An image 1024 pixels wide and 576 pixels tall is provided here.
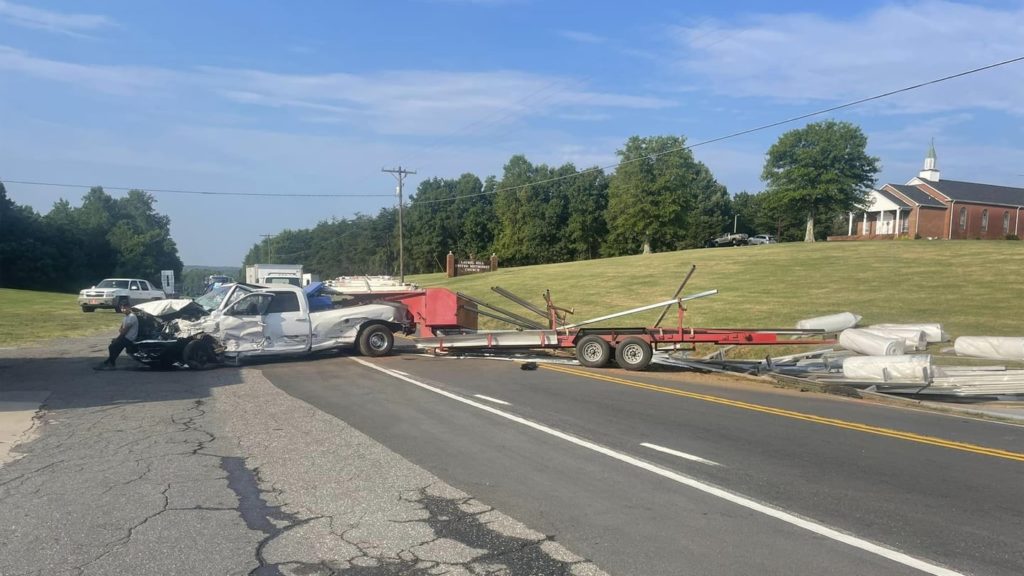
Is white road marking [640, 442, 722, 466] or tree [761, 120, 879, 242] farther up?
tree [761, 120, 879, 242]

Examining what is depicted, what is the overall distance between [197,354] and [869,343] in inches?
561

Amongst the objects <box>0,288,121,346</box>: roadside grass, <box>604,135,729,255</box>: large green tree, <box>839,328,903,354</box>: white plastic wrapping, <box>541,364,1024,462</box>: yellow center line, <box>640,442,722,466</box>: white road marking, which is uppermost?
<box>604,135,729,255</box>: large green tree

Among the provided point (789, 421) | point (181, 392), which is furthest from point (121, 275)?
point (789, 421)

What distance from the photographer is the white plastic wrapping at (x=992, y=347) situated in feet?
53.7

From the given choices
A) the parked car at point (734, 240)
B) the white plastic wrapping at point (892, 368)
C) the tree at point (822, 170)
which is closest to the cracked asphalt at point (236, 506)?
the white plastic wrapping at point (892, 368)

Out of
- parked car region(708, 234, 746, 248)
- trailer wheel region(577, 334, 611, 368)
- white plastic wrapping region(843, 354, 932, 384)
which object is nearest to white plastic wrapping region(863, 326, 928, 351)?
white plastic wrapping region(843, 354, 932, 384)

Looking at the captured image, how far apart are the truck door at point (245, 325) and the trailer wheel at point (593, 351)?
7089 millimetres

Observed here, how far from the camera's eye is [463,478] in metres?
7.16

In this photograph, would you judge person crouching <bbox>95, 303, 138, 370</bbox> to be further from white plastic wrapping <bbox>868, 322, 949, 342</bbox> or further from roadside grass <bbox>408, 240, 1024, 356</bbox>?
white plastic wrapping <bbox>868, 322, 949, 342</bbox>

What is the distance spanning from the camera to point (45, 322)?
2930cm

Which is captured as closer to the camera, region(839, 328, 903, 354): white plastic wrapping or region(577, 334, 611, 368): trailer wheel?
region(839, 328, 903, 354): white plastic wrapping

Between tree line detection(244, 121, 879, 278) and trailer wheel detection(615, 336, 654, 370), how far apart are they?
40579 mm

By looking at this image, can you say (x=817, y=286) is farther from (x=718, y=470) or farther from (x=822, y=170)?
(x=822, y=170)

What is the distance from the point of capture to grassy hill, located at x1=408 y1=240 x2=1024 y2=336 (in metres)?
24.2
